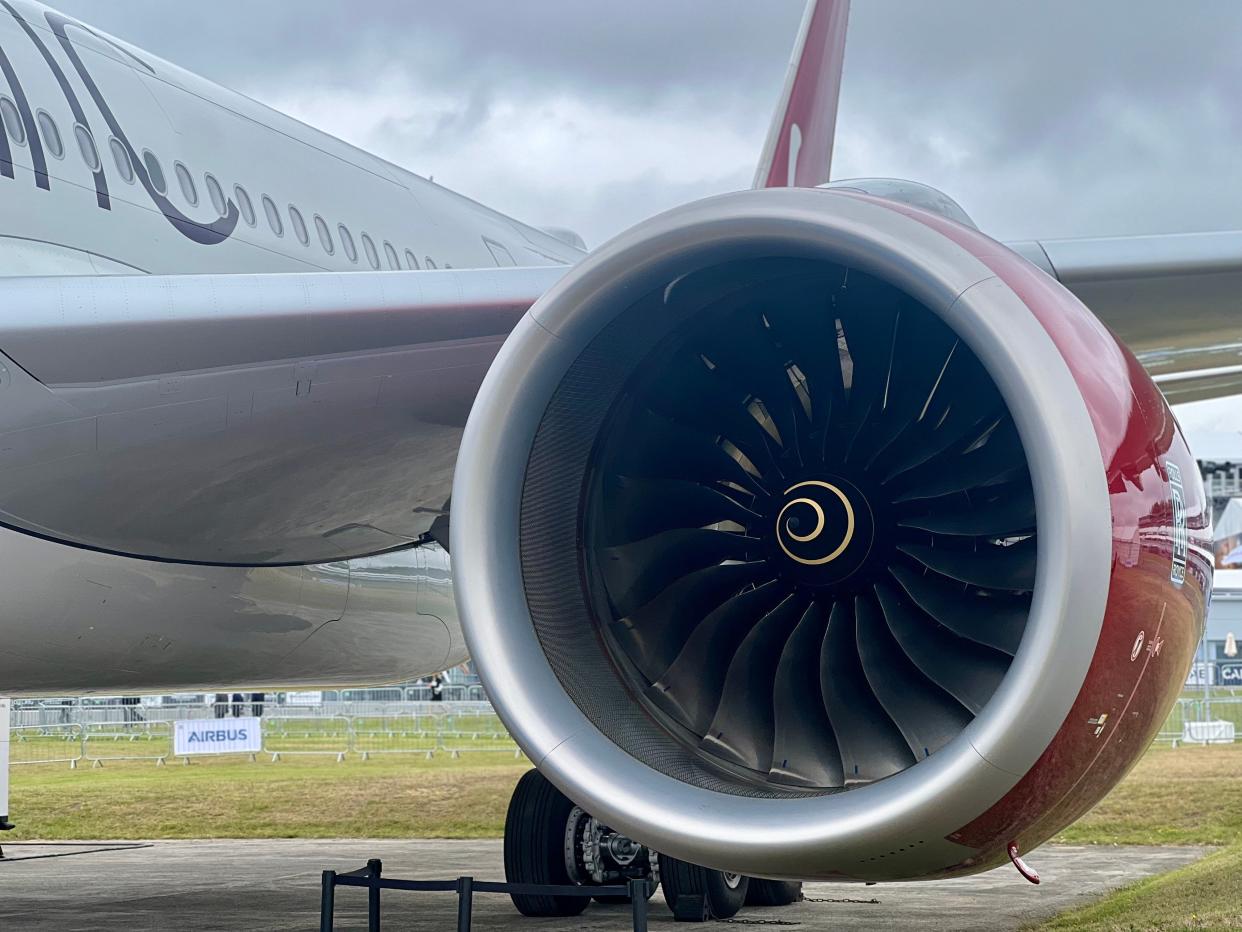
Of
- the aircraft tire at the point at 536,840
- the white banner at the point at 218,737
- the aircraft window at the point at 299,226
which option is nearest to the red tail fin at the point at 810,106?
the aircraft window at the point at 299,226

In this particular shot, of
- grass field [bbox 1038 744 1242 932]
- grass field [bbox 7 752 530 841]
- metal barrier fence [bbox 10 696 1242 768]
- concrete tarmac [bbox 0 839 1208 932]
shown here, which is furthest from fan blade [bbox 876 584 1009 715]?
metal barrier fence [bbox 10 696 1242 768]

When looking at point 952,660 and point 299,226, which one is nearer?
point 952,660

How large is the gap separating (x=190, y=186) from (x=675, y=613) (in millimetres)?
2656

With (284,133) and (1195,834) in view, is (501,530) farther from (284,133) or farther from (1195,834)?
(1195,834)

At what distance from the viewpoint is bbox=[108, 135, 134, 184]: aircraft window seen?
5492 mm

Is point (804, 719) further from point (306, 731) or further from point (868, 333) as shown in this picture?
point (306, 731)

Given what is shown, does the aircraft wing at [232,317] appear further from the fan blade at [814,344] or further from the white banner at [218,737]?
the white banner at [218,737]

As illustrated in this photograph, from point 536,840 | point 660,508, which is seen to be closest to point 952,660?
point 660,508

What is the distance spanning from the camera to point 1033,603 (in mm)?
3334

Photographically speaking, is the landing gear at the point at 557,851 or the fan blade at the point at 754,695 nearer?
the fan blade at the point at 754,695

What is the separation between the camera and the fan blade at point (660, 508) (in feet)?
14.2

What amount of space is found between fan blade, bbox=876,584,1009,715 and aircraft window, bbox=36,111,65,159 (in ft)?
9.92

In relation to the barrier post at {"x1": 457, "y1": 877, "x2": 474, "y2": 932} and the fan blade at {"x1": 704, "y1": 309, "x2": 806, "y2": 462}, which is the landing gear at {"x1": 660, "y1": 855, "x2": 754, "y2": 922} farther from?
the fan blade at {"x1": 704, "y1": 309, "x2": 806, "y2": 462}

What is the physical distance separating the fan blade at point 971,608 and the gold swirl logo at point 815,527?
173 mm
